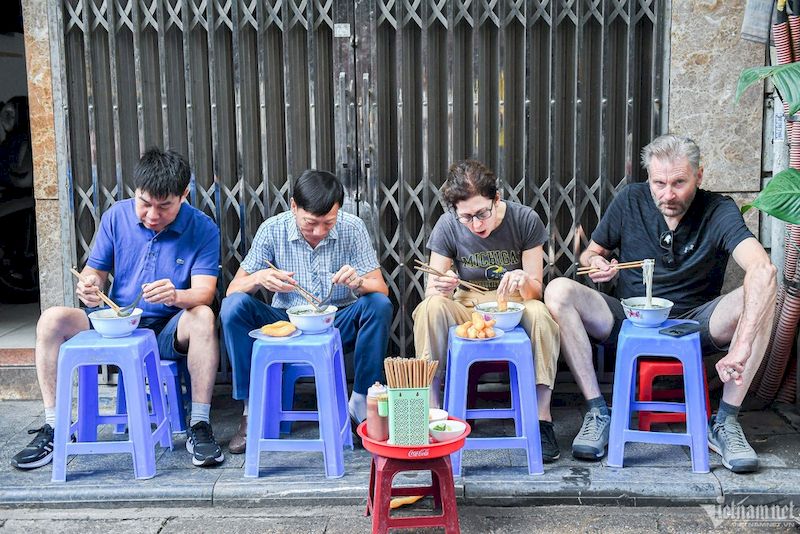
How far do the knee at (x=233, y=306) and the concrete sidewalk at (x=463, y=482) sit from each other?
693 millimetres

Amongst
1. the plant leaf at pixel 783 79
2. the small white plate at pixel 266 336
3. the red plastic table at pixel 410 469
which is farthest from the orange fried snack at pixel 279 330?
the plant leaf at pixel 783 79

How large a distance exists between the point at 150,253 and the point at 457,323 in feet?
5.37

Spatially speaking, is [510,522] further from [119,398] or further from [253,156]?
[253,156]

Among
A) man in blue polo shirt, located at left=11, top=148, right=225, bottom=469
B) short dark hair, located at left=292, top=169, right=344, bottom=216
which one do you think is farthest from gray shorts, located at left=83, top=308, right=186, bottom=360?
short dark hair, located at left=292, top=169, right=344, bottom=216

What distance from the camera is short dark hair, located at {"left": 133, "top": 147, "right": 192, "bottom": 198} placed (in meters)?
4.08

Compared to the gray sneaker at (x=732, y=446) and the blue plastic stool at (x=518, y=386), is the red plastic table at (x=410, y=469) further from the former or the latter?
the gray sneaker at (x=732, y=446)

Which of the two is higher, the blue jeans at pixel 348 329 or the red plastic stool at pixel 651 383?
the blue jeans at pixel 348 329

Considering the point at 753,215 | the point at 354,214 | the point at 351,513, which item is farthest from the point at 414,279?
the point at 753,215

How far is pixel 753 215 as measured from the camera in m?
4.72

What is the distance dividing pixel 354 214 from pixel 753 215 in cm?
229

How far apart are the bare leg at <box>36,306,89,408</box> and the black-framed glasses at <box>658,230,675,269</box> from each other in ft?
9.95

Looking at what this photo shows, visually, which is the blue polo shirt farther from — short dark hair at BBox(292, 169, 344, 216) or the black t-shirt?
the black t-shirt

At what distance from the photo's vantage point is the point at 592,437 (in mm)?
4027

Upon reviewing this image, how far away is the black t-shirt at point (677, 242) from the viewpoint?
422 cm
